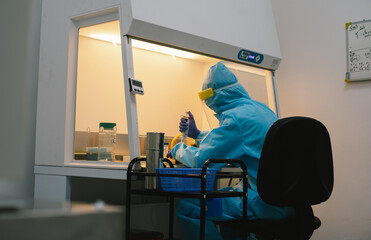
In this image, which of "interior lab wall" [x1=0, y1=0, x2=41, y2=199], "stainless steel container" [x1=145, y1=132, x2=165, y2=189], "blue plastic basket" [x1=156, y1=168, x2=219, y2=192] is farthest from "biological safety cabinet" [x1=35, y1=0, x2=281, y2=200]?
"interior lab wall" [x1=0, y1=0, x2=41, y2=199]

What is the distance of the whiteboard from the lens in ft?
9.64

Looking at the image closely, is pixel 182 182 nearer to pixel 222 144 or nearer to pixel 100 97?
pixel 222 144

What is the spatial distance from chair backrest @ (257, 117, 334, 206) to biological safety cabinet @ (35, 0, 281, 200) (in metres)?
0.70

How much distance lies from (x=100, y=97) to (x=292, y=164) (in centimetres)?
131

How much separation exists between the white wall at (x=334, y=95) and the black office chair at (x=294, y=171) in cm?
135

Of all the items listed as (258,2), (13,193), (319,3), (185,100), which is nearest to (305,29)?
(319,3)

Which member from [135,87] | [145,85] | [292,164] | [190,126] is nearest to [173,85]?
[145,85]

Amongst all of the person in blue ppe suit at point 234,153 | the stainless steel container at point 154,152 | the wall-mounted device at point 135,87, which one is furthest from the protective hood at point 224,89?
the stainless steel container at point 154,152

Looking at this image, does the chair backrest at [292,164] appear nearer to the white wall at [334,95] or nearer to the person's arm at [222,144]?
the person's arm at [222,144]

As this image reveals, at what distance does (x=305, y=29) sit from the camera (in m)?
3.31

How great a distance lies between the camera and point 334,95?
3107 mm

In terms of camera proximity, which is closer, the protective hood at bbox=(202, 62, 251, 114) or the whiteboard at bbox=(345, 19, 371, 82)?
the protective hood at bbox=(202, 62, 251, 114)

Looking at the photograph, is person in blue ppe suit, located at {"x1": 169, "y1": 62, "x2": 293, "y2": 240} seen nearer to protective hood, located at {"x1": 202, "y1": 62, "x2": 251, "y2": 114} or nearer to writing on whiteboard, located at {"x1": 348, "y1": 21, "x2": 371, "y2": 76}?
protective hood, located at {"x1": 202, "y1": 62, "x2": 251, "y2": 114}

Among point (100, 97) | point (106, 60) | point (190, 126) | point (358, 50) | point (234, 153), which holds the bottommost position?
point (234, 153)
